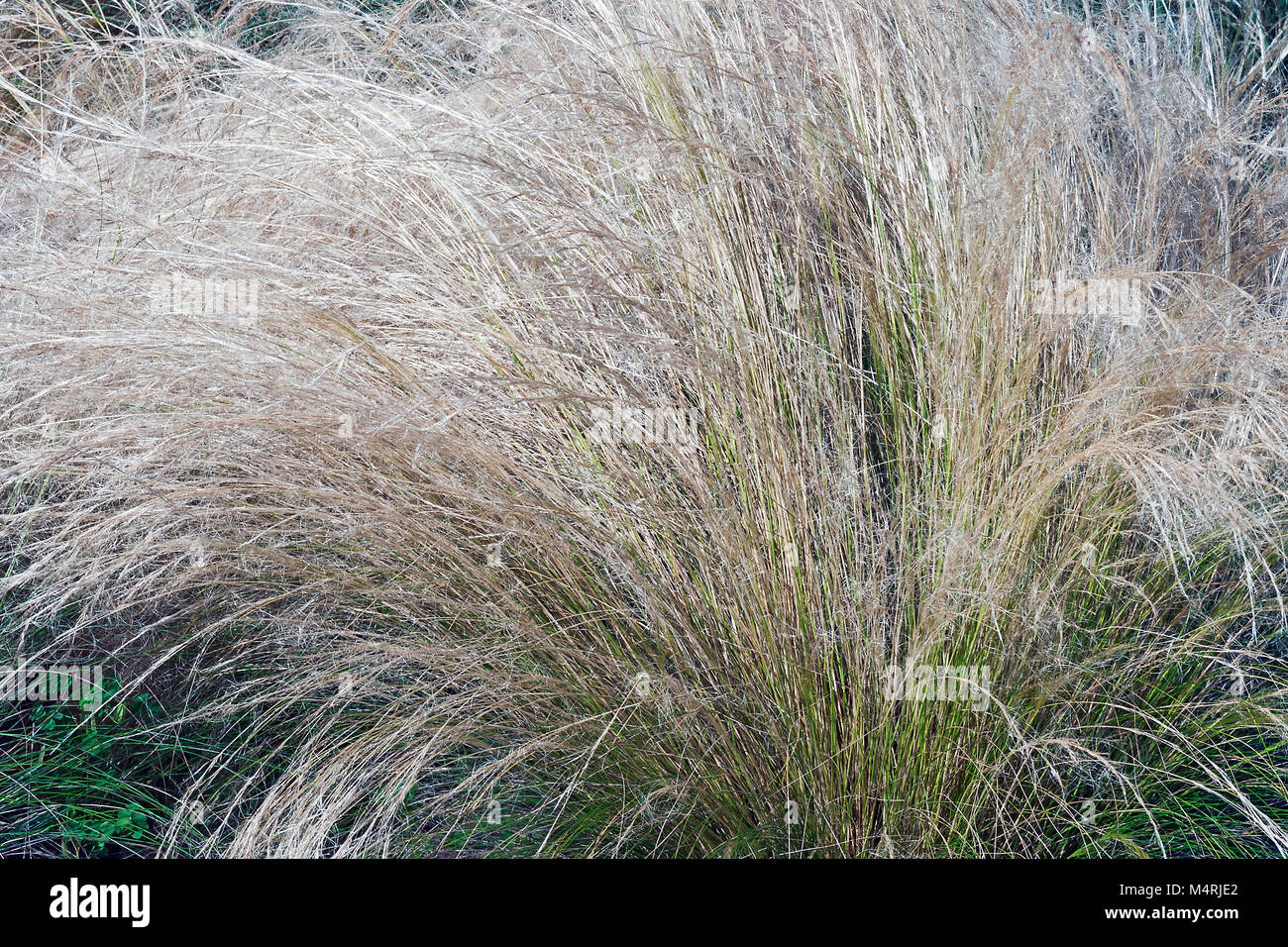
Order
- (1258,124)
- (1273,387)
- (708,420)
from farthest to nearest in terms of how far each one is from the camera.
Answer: (1258,124) → (708,420) → (1273,387)

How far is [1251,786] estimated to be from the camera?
63.9 inches

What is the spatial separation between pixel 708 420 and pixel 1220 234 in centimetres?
104

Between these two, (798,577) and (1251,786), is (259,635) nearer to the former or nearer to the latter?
(798,577)

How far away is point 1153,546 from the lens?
1.66 m

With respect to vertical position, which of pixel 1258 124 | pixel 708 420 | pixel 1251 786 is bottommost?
pixel 1251 786

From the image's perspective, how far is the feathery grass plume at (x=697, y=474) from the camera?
4.82ft

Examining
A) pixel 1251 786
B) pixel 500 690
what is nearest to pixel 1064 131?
pixel 1251 786

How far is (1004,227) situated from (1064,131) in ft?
1.31

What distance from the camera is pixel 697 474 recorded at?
1.47 metres

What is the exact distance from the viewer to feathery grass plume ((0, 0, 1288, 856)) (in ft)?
4.82

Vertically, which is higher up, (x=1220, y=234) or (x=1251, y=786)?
(x=1220, y=234)

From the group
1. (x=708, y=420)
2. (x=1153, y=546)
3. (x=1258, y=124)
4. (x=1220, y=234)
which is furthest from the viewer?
(x=1258, y=124)

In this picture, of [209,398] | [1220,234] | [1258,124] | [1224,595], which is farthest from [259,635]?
[1258,124]

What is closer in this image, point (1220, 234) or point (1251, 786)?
point (1251, 786)
